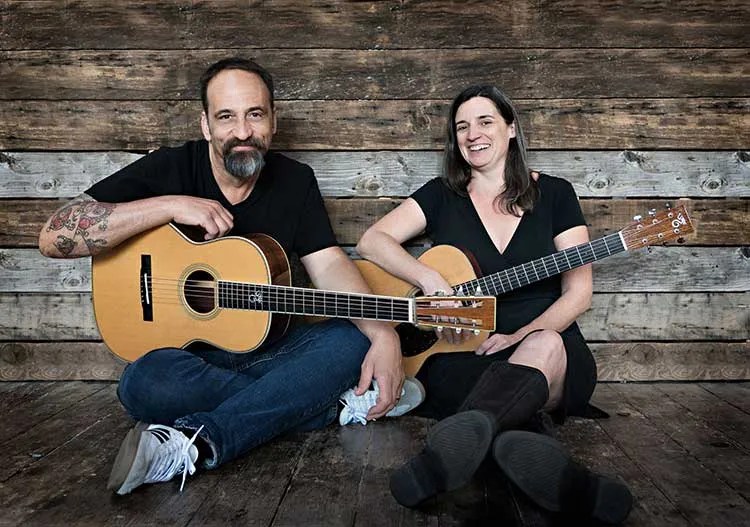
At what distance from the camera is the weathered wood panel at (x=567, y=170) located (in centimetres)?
282

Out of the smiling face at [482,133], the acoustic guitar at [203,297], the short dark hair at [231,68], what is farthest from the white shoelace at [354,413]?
the short dark hair at [231,68]

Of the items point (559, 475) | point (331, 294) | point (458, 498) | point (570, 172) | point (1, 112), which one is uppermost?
point (1, 112)

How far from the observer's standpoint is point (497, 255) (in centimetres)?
232

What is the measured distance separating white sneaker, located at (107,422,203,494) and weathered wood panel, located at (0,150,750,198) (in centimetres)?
134

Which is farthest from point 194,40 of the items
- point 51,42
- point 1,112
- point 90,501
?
point 90,501

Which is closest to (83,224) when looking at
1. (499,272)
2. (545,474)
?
(499,272)

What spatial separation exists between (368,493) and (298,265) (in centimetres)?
135

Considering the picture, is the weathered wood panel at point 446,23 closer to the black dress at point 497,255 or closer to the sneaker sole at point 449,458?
the black dress at point 497,255

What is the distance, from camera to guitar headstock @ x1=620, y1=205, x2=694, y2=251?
212cm

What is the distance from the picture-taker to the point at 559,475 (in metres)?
1.49

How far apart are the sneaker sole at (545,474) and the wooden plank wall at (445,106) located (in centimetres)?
140

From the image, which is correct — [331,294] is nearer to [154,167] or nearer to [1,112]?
[154,167]

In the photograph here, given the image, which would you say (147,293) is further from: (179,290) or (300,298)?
(300,298)

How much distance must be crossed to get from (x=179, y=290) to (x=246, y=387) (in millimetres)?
378
